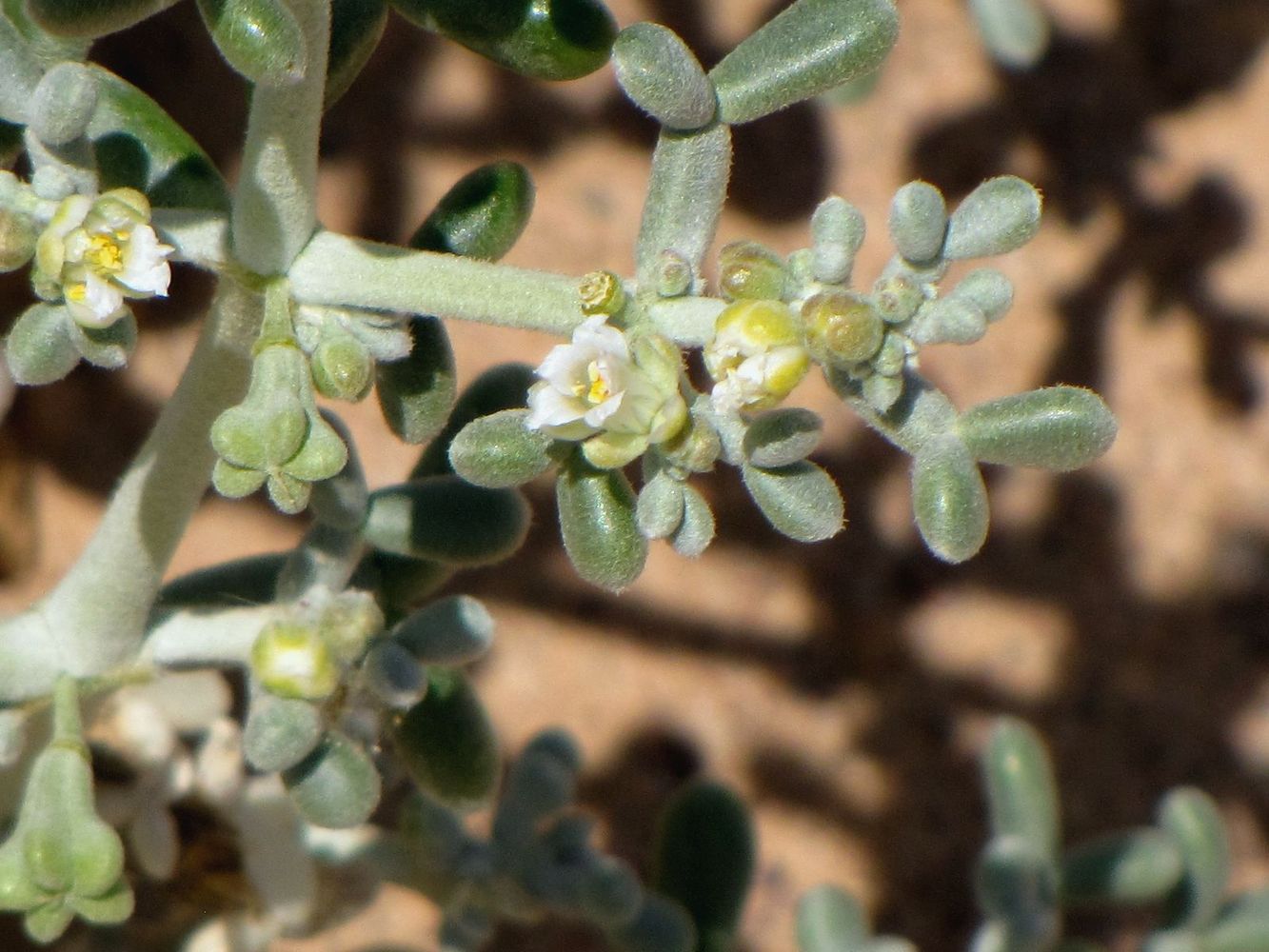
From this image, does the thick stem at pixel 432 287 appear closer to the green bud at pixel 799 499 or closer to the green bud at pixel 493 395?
the green bud at pixel 799 499

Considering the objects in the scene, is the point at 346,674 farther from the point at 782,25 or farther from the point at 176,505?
the point at 782,25

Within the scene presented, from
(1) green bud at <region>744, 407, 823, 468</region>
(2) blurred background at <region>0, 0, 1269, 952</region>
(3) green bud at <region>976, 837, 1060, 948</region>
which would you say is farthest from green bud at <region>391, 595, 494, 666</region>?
(2) blurred background at <region>0, 0, 1269, 952</region>

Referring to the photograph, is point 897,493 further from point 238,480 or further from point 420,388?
point 238,480

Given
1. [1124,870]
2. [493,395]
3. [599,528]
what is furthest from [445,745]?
[1124,870]

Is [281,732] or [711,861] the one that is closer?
[281,732]

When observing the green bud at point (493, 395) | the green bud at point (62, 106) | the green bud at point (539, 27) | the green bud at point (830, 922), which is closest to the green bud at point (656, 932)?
the green bud at point (830, 922)

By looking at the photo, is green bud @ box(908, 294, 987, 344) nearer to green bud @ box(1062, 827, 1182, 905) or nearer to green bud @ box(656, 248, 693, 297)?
green bud @ box(656, 248, 693, 297)
